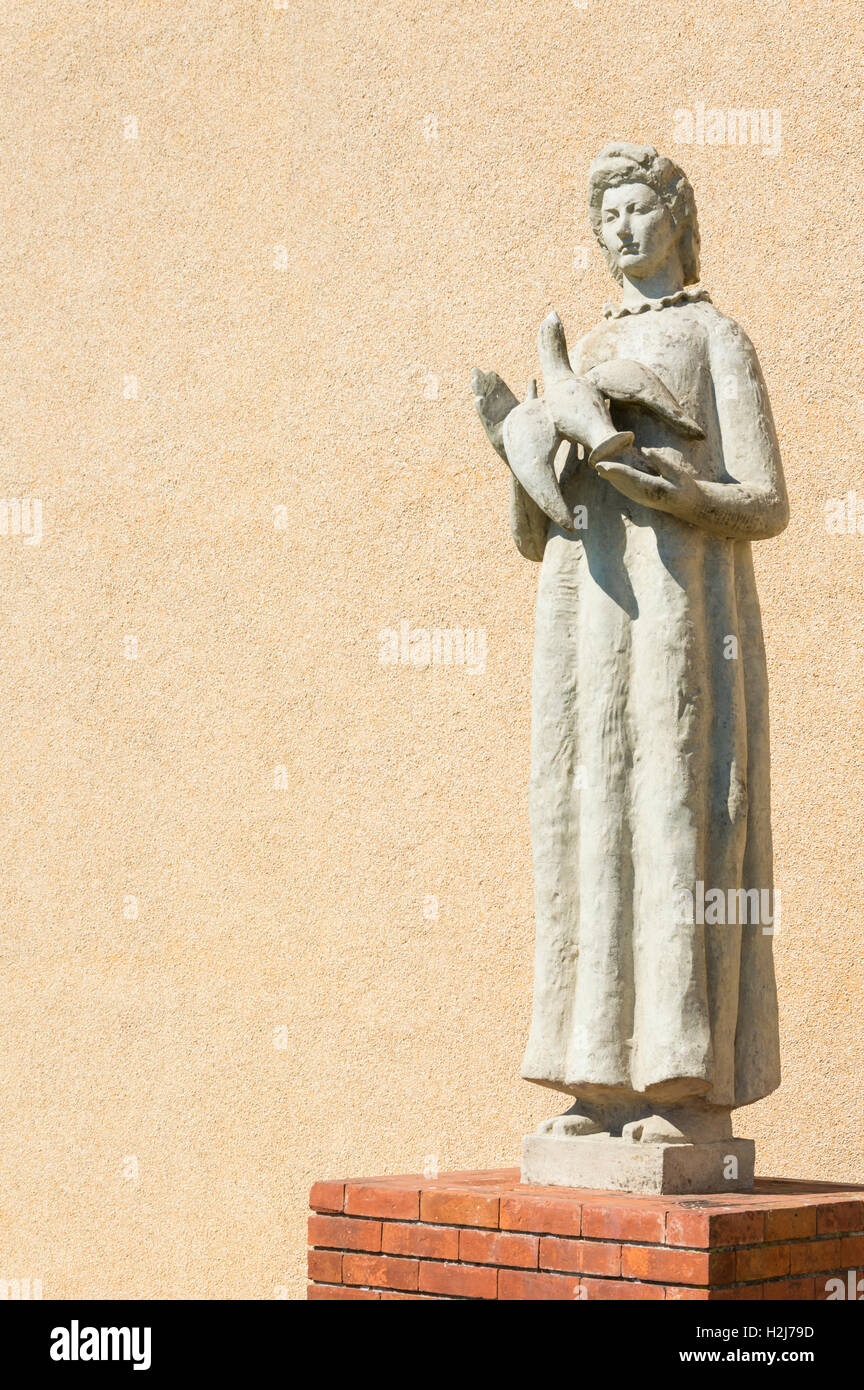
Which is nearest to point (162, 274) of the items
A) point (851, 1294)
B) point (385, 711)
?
point (385, 711)

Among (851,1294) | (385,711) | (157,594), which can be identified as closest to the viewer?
(851,1294)

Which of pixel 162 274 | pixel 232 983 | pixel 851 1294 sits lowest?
pixel 851 1294

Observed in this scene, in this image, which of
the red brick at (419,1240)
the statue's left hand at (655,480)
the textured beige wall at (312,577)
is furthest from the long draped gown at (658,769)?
the textured beige wall at (312,577)

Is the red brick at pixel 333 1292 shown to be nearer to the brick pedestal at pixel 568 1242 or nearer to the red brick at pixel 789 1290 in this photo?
the brick pedestal at pixel 568 1242

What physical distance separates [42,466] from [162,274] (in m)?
0.98

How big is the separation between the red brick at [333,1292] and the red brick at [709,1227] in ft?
2.84

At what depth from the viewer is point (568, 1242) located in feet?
14.9

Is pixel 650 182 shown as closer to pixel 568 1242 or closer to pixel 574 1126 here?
pixel 574 1126

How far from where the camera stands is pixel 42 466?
29.5 feet

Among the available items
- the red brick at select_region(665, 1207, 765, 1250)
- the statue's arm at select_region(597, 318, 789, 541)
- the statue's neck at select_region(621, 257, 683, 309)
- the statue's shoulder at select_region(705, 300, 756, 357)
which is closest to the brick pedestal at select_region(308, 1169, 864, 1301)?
the red brick at select_region(665, 1207, 765, 1250)

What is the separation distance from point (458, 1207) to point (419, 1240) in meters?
0.14

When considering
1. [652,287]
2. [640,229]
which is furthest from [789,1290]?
[640,229]

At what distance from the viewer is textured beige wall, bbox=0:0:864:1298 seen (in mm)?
7449

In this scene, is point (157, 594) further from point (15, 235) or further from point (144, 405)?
point (15, 235)
